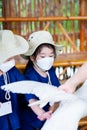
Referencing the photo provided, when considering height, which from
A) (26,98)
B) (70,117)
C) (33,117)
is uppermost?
(70,117)

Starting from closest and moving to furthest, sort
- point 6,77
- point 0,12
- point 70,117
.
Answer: point 70,117
point 6,77
point 0,12

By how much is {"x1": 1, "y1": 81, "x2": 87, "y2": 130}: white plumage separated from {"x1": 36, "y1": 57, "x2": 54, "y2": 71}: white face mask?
0.37 m

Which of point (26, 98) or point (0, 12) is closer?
point (26, 98)

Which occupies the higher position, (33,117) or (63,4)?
(63,4)

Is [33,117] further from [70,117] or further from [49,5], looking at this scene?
[49,5]

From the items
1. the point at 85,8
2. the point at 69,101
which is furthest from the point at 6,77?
the point at 85,8

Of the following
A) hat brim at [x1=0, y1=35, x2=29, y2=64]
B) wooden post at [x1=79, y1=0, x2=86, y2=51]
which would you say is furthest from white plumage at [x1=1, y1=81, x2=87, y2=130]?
wooden post at [x1=79, y1=0, x2=86, y2=51]

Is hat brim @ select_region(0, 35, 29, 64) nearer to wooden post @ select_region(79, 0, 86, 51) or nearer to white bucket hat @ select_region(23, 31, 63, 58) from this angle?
white bucket hat @ select_region(23, 31, 63, 58)

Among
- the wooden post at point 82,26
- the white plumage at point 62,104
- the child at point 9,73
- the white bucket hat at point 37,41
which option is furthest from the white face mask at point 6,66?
the wooden post at point 82,26

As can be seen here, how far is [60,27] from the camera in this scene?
129 inches

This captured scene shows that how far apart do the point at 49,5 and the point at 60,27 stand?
26 cm

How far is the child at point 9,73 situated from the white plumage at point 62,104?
1.06 ft

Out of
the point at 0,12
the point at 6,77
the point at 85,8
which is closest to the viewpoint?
the point at 6,77

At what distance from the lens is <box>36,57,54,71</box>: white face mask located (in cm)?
121
